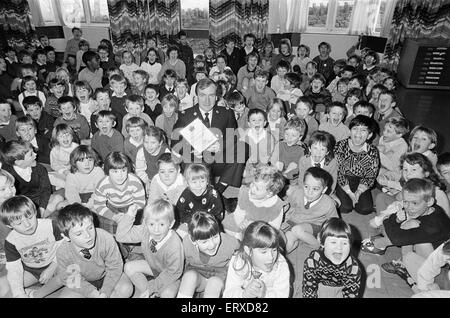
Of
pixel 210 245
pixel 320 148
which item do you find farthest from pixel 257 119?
pixel 210 245

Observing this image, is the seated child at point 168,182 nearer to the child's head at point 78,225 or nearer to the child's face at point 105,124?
the child's head at point 78,225

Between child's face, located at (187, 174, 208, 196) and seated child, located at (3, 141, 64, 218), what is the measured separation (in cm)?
135

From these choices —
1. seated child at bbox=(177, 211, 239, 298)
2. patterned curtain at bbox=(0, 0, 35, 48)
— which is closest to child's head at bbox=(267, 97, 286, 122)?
seated child at bbox=(177, 211, 239, 298)

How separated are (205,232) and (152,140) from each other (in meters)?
1.36

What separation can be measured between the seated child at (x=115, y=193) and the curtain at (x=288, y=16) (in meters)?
5.84

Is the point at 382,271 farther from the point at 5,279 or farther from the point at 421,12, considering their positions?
the point at 421,12

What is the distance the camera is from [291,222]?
2.86m

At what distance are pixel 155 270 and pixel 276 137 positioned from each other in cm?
213

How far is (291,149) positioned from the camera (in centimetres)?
346

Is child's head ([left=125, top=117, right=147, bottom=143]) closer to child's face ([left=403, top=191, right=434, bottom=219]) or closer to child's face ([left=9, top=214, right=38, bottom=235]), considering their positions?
child's face ([left=9, top=214, right=38, bottom=235])

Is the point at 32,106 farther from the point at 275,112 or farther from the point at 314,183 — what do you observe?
the point at 314,183

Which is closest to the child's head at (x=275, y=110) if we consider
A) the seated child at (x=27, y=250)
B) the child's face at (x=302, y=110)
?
the child's face at (x=302, y=110)

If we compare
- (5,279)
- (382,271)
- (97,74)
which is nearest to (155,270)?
(5,279)

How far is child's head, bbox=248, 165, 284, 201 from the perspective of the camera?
2.54 metres
